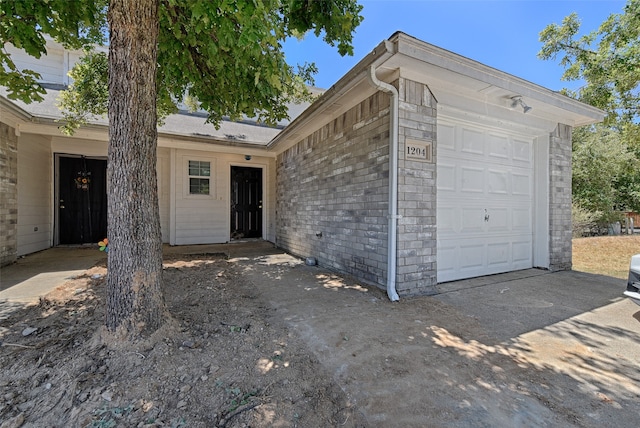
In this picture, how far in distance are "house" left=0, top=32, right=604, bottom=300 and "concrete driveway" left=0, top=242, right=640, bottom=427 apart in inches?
22.9

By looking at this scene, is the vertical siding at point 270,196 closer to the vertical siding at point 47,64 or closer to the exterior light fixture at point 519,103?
the exterior light fixture at point 519,103

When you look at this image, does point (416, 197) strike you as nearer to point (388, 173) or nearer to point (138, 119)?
point (388, 173)

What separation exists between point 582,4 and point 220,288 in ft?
34.3

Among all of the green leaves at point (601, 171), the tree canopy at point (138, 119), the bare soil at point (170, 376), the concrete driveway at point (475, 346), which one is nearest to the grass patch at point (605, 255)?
the concrete driveway at point (475, 346)

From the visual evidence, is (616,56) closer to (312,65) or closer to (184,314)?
(312,65)

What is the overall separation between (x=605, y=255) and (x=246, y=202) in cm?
972

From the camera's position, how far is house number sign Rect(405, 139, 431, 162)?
138 inches

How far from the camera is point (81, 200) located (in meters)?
7.43

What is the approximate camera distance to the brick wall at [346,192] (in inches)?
149

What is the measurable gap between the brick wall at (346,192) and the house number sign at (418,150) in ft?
0.90

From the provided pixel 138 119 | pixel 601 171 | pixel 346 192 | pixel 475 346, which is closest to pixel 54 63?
pixel 138 119

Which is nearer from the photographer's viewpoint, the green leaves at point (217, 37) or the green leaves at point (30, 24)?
the green leaves at point (217, 37)

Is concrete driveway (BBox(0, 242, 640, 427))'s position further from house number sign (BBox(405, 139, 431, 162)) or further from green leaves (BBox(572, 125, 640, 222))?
green leaves (BBox(572, 125, 640, 222))

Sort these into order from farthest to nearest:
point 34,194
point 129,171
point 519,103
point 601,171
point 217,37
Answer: point 601,171, point 34,194, point 519,103, point 217,37, point 129,171
